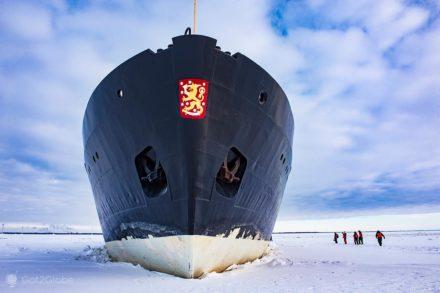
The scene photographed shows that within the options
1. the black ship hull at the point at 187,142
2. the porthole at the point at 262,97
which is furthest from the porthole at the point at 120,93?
the porthole at the point at 262,97

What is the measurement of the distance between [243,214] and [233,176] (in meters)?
0.97

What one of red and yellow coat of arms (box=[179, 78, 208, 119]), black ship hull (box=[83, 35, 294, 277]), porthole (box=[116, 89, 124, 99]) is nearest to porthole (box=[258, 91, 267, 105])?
black ship hull (box=[83, 35, 294, 277])

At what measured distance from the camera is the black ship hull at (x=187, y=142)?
5.79 metres

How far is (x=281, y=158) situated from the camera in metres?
8.60

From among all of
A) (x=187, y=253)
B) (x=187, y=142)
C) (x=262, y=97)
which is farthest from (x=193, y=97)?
(x=187, y=253)

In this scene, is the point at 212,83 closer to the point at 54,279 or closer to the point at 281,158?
the point at 281,158

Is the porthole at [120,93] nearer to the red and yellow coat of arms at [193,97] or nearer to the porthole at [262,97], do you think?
the red and yellow coat of arms at [193,97]

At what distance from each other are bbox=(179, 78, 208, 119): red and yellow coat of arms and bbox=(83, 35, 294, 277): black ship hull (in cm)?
2

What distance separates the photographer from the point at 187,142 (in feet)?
18.9

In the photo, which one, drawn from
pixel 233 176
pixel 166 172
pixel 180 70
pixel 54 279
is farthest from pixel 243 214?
pixel 54 279

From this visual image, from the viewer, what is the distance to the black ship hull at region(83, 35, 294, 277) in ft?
19.0

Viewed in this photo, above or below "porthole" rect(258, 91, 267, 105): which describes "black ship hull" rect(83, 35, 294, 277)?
below

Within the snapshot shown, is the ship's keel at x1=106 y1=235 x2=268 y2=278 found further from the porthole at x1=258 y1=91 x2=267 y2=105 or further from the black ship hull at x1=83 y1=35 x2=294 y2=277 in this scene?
the porthole at x1=258 y1=91 x2=267 y2=105

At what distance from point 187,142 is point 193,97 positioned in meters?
0.89
